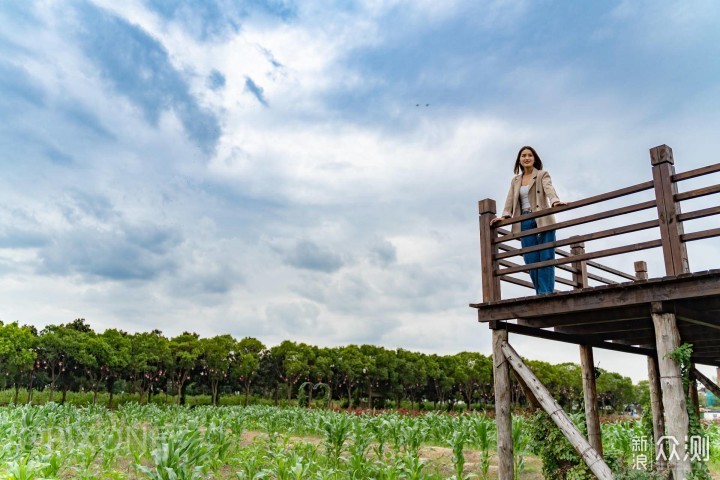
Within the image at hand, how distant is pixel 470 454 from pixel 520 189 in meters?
7.15

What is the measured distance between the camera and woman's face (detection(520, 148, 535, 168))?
7.86m

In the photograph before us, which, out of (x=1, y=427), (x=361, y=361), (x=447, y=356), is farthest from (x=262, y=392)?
(x=1, y=427)

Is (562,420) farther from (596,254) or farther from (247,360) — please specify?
(247,360)

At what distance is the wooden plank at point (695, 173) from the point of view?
19.5 feet

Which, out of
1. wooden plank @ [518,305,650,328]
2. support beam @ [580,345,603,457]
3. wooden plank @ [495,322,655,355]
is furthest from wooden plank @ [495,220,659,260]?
support beam @ [580,345,603,457]

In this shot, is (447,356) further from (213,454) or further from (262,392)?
(213,454)

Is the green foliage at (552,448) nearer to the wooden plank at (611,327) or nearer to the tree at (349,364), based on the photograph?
the wooden plank at (611,327)

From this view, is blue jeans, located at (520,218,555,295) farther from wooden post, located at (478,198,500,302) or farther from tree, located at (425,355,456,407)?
tree, located at (425,355,456,407)

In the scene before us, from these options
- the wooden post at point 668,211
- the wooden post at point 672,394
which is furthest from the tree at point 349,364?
the wooden post at point 668,211

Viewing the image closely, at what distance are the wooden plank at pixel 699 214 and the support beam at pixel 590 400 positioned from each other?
3.61m

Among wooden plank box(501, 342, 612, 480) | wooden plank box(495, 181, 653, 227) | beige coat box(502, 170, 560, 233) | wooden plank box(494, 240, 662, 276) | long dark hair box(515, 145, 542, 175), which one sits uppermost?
long dark hair box(515, 145, 542, 175)

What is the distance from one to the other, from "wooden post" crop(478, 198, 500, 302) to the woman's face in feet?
2.26

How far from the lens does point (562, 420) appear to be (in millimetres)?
6680

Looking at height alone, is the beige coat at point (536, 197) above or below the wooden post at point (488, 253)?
above
